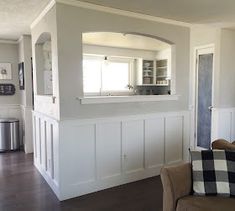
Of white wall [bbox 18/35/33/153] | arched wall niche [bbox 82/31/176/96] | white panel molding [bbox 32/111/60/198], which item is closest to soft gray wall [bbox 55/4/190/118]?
white panel molding [bbox 32/111/60/198]

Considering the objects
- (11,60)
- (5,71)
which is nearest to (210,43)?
(11,60)

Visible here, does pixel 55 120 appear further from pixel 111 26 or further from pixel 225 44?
pixel 225 44

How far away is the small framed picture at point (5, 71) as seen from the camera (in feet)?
17.5

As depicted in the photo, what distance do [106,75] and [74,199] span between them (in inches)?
158

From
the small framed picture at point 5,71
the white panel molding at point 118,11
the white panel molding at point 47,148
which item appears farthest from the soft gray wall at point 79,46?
the small framed picture at point 5,71

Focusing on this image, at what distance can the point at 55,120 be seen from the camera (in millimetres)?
2980

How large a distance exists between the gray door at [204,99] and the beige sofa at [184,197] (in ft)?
9.63

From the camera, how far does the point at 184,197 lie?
2037 millimetres

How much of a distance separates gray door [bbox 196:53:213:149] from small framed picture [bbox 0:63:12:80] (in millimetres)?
4187

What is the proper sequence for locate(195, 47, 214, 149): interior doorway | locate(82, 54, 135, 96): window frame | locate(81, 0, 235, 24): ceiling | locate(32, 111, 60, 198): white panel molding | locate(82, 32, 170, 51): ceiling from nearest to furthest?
locate(81, 0, 235, 24): ceiling, locate(32, 111, 60, 198): white panel molding, locate(195, 47, 214, 149): interior doorway, locate(82, 32, 170, 51): ceiling, locate(82, 54, 135, 96): window frame

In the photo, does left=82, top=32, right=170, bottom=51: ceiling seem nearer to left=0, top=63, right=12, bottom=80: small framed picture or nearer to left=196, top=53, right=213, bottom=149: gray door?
left=196, top=53, right=213, bottom=149: gray door

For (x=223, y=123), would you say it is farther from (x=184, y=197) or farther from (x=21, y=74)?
(x=21, y=74)

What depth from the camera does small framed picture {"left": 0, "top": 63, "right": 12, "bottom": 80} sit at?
5.34 meters

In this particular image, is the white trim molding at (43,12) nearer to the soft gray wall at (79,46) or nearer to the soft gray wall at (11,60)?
the soft gray wall at (79,46)
